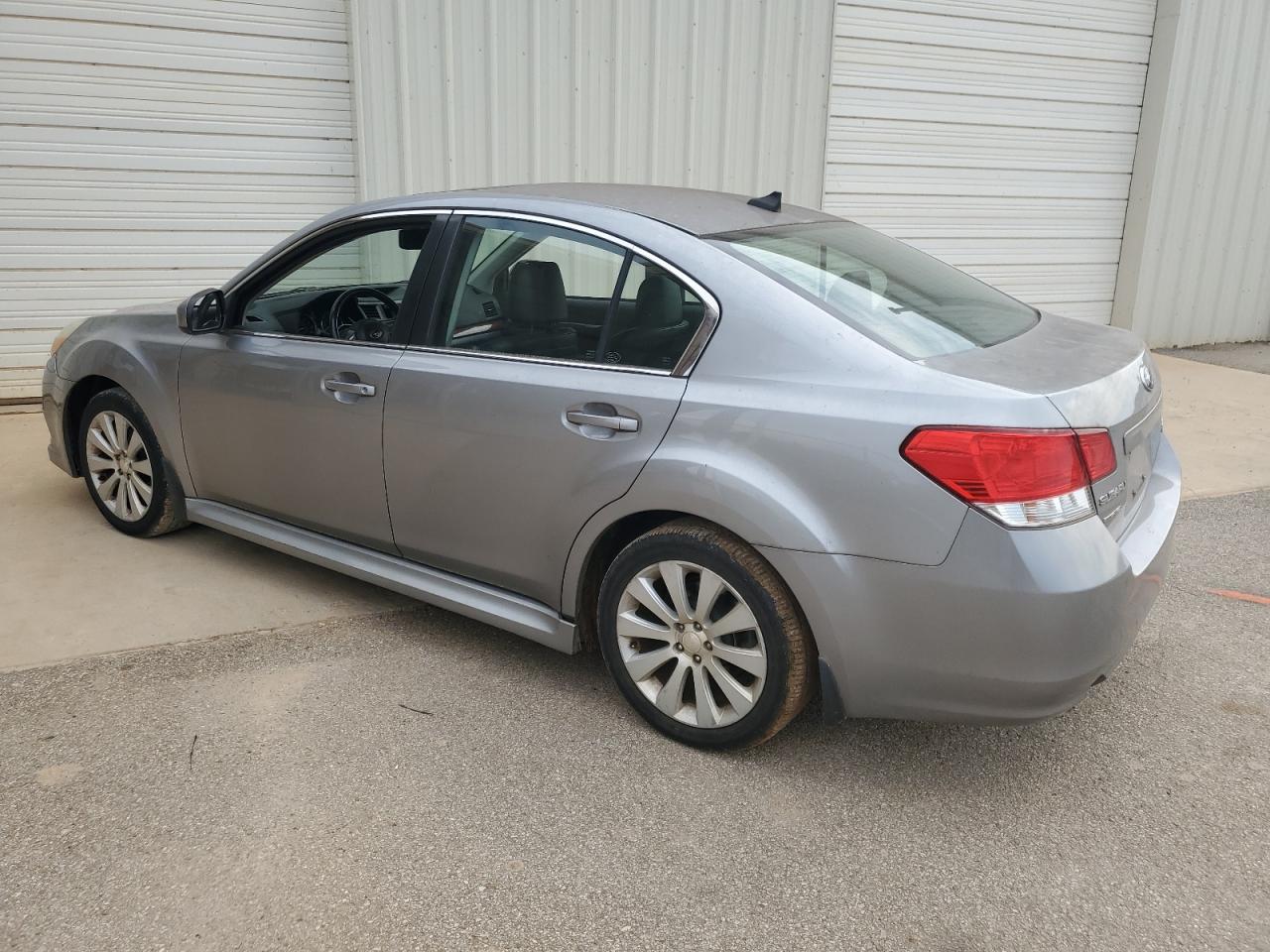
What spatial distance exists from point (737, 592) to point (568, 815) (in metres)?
0.74

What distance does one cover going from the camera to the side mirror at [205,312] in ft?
13.6

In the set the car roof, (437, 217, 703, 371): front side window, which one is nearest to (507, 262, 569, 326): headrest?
(437, 217, 703, 371): front side window

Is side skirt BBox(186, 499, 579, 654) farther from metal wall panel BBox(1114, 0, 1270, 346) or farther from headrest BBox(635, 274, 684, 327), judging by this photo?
metal wall panel BBox(1114, 0, 1270, 346)

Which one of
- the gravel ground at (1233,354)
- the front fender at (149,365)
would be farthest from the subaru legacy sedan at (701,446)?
the gravel ground at (1233,354)

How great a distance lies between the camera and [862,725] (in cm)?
329

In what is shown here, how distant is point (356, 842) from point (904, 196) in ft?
25.6

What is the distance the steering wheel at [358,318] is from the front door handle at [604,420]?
0.93 m

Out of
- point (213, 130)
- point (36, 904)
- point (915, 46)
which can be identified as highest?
point (915, 46)

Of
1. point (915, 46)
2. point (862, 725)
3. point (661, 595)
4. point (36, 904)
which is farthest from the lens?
point (915, 46)

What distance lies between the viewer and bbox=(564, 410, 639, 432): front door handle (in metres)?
3.03

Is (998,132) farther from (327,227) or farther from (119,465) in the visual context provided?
(119,465)

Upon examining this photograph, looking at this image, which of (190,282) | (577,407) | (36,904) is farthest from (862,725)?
(190,282)

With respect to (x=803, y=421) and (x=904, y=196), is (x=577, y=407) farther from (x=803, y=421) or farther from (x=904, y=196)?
(x=904, y=196)

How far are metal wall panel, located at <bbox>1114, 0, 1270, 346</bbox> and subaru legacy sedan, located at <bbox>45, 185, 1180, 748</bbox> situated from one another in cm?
730
